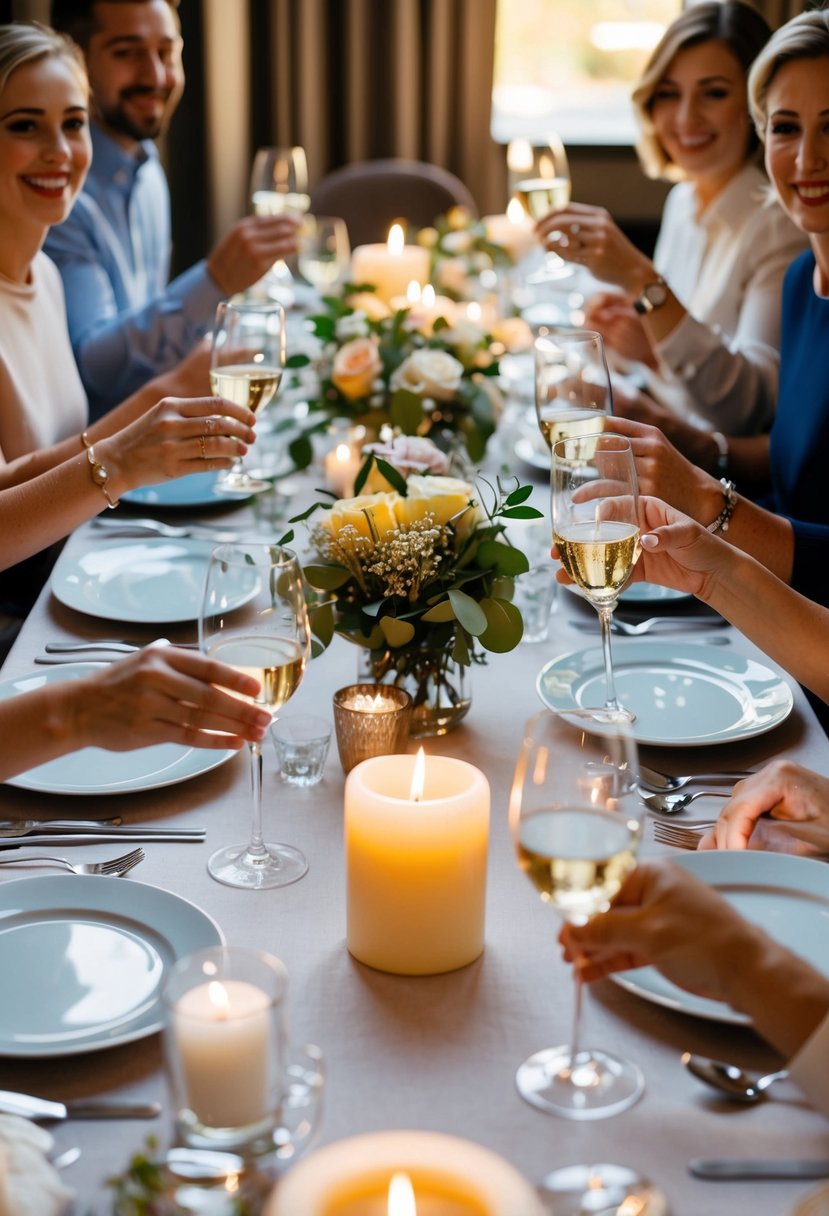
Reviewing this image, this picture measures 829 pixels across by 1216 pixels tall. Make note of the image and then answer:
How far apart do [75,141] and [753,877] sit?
1720 mm

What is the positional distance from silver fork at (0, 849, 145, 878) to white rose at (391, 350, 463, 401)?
0.95 metres

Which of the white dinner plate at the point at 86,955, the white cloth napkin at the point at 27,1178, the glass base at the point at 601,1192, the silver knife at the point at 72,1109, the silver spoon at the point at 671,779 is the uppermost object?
the silver spoon at the point at 671,779

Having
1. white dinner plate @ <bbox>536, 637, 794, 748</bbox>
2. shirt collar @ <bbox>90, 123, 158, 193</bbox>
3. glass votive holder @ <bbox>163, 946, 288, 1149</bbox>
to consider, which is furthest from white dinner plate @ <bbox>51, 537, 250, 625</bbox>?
shirt collar @ <bbox>90, 123, 158, 193</bbox>

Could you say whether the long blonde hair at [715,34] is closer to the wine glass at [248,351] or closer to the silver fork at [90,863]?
the wine glass at [248,351]

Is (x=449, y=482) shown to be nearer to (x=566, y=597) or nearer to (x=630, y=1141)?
(x=566, y=597)

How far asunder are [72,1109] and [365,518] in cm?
58

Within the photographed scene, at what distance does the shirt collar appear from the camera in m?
2.86

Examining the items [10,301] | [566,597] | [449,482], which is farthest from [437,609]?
[10,301]

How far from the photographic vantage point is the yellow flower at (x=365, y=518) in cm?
119

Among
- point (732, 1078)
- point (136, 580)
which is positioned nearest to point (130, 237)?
point (136, 580)

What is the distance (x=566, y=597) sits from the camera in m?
1.62

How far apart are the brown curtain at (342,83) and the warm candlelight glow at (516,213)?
1.69 metres

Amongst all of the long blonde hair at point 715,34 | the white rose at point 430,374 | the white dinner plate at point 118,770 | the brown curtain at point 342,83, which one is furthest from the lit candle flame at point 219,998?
the brown curtain at point 342,83

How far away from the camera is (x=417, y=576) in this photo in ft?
3.88
